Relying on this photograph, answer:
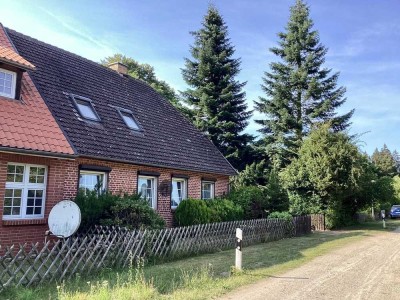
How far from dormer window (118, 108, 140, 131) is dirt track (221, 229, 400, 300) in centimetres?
968

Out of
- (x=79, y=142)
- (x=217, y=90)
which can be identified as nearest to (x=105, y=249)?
(x=79, y=142)

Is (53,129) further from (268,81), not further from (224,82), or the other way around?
(268,81)

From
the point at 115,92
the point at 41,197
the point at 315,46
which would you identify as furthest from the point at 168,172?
the point at 315,46

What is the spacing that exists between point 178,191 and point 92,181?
207 inches

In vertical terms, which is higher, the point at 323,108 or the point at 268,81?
the point at 268,81

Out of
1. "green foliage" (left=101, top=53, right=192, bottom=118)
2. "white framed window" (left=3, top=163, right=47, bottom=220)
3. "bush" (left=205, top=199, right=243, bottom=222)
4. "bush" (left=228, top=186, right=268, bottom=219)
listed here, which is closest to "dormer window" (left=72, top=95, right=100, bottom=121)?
"white framed window" (left=3, top=163, right=47, bottom=220)

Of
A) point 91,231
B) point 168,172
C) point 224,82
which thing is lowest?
point 91,231

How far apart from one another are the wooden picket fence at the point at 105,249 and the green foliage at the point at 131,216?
0.45 meters

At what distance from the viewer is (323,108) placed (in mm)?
31609

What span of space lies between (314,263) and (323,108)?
23494 mm

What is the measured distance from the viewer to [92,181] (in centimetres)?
1335

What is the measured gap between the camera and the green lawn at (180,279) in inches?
255

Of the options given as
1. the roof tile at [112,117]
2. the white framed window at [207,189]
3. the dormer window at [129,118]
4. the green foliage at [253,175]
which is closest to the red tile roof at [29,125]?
the roof tile at [112,117]

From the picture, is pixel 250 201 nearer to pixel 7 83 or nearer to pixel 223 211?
pixel 223 211
